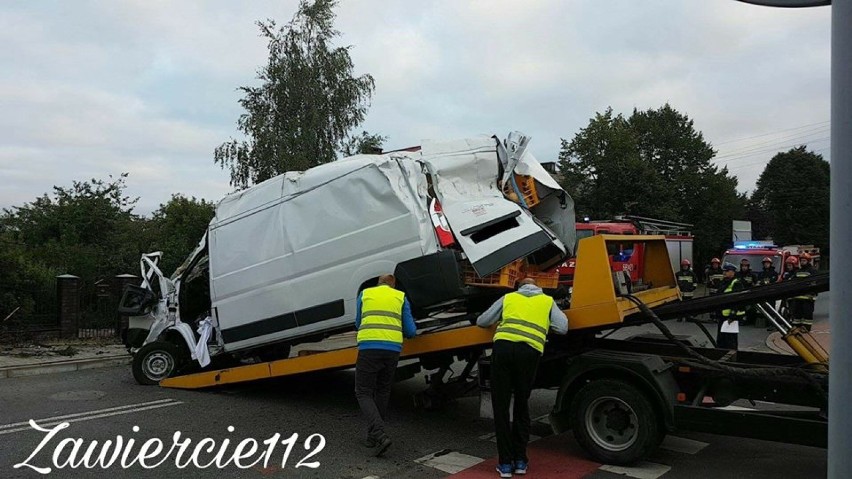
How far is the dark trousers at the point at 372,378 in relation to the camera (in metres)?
6.02

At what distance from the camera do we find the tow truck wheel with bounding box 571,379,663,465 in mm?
5379

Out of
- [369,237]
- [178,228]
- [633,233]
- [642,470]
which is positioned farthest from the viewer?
[633,233]

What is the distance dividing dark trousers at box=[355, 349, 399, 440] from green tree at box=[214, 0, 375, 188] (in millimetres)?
20873

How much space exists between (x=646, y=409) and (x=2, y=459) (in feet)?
17.7

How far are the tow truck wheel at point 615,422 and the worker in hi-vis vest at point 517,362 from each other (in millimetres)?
508

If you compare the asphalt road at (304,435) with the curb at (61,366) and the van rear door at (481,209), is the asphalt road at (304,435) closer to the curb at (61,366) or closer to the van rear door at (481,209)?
the curb at (61,366)

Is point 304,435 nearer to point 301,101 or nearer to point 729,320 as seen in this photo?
point 729,320

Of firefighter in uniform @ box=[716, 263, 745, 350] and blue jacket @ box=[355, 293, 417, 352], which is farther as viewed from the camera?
firefighter in uniform @ box=[716, 263, 745, 350]

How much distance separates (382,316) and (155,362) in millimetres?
4459

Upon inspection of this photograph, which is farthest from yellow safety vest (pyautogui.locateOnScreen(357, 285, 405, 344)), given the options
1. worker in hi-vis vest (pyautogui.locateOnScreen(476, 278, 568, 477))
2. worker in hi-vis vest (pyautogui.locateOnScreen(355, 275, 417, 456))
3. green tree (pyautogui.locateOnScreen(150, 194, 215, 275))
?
green tree (pyautogui.locateOnScreen(150, 194, 215, 275))

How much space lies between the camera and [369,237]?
22.7 feet

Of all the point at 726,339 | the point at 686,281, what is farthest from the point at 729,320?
the point at 686,281

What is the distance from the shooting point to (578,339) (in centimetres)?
621

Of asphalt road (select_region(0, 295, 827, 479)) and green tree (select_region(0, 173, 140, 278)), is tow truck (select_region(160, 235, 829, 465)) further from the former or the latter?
green tree (select_region(0, 173, 140, 278))
